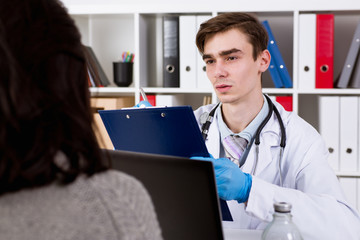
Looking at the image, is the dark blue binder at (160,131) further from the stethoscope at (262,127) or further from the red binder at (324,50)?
the red binder at (324,50)

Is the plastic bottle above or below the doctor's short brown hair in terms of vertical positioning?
below

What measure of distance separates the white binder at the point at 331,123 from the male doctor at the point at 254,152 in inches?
25.6

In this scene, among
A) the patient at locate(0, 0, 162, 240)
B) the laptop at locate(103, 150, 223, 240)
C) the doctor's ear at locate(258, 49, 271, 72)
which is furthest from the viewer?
the doctor's ear at locate(258, 49, 271, 72)

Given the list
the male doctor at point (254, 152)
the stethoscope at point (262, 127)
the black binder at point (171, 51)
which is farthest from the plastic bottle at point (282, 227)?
the black binder at point (171, 51)

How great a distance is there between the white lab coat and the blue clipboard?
0.30m

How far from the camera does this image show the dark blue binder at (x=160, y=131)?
1068 millimetres

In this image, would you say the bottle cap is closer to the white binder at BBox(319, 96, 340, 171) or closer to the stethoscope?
the stethoscope

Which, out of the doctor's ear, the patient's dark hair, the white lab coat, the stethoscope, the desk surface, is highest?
the doctor's ear

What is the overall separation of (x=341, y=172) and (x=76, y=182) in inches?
82.6

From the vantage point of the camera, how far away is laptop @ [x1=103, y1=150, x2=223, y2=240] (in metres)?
0.81

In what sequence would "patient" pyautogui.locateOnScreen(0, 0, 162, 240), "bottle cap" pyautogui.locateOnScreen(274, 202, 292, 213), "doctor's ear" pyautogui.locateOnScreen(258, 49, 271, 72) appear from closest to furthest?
"patient" pyautogui.locateOnScreen(0, 0, 162, 240) → "bottle cap" pyautogui.locateOnScreen(274, 202, 292, 213) → "doctor's ear" pyautogui.locateOnScreen(258, 49, 271, 72)

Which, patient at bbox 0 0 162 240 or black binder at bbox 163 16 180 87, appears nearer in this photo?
patient at bbox 0 0 162 240

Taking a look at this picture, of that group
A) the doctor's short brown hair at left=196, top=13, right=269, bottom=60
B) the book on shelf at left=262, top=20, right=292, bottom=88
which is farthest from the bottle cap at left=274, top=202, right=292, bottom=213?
the book on shelf at left=262, top=20, right=292, bottom=88

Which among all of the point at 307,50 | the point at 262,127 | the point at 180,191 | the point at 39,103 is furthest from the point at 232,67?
the point at 39,103
